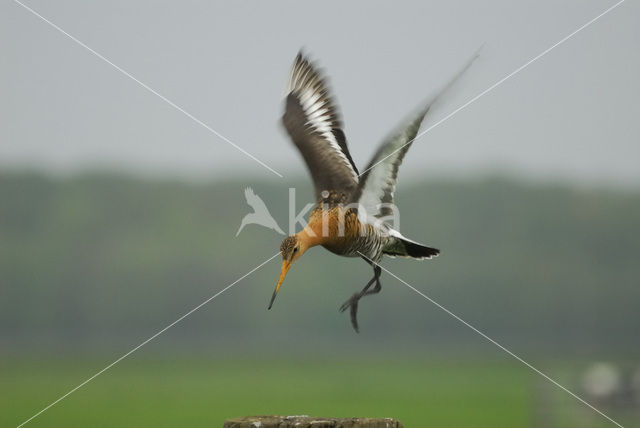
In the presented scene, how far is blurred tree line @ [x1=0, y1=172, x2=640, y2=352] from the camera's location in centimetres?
15325

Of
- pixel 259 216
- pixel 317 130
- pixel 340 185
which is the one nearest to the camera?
pixel 259 216

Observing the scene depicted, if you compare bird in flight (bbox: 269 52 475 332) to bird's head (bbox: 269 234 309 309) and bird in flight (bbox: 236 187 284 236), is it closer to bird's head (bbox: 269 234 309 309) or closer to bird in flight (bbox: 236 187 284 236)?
bird's head (bbox: 269 234 309 309)

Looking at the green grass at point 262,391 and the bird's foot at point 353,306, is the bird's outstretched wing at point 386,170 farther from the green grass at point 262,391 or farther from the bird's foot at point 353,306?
the green grass at point 262,391

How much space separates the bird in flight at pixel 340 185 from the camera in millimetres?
10273

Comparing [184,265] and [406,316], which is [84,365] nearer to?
[184,265]

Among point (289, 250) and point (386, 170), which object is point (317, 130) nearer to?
point (386, 170)

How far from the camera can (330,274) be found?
146500mm

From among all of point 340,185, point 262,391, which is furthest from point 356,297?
point 262,391

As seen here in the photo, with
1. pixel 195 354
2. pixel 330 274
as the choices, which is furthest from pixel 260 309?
pixel 330 274

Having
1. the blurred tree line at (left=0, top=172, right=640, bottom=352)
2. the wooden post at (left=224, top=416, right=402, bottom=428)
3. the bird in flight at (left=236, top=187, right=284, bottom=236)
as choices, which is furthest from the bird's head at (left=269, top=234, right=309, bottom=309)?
the blurred tree line at (left=0, top=172, right=640, bottom=352)

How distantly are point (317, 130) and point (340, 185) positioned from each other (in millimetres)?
1432

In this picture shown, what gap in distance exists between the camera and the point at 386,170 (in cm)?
1064

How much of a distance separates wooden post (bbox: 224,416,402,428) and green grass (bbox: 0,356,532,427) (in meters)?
56.5

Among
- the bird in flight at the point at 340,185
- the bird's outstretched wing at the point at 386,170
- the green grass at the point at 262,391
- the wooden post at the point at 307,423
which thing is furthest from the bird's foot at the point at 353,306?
the green grass at the point at 262,391
